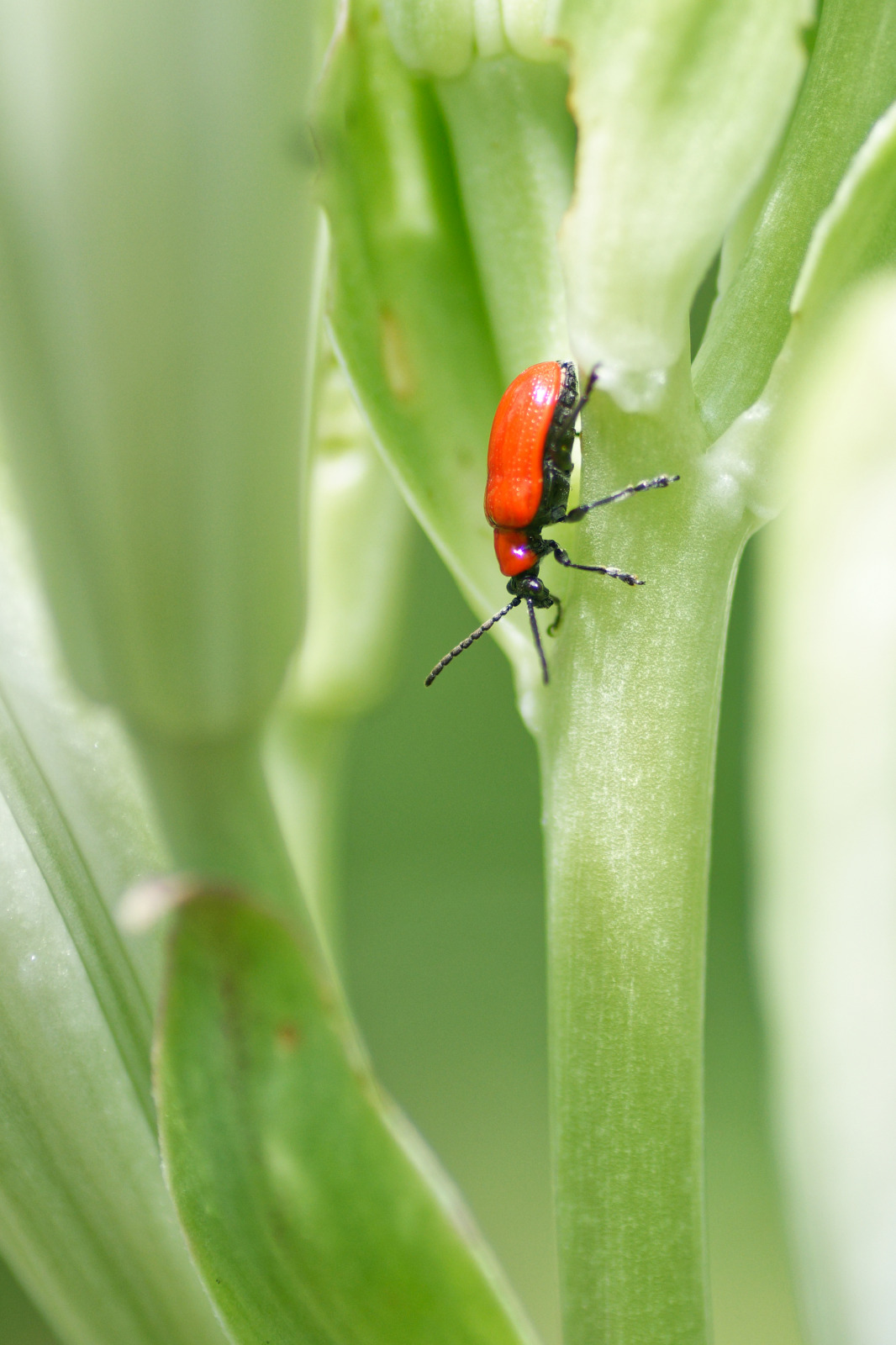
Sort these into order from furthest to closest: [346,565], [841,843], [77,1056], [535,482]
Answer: [535,482] < [346,565] < [77,1056] < [841,843]

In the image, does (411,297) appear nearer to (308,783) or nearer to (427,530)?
(427,530)

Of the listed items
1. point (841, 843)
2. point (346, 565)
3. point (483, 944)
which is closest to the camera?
point (841, 843)

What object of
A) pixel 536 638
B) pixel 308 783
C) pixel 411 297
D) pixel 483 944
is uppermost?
pixel 411 297

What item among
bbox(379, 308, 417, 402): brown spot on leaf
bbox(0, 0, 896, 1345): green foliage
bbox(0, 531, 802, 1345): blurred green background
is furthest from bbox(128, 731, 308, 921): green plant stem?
bbox(0, 531, 802, 1345): blurred green background

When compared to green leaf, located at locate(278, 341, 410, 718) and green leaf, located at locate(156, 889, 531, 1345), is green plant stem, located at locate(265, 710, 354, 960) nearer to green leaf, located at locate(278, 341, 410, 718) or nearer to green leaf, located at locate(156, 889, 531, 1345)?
green leaf, located at locate(278, 341, 410, 718)

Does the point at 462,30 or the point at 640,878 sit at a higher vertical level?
the point at 462,30

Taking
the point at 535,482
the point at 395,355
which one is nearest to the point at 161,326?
the point at 395,355

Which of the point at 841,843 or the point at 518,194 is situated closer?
the point at 841,843
